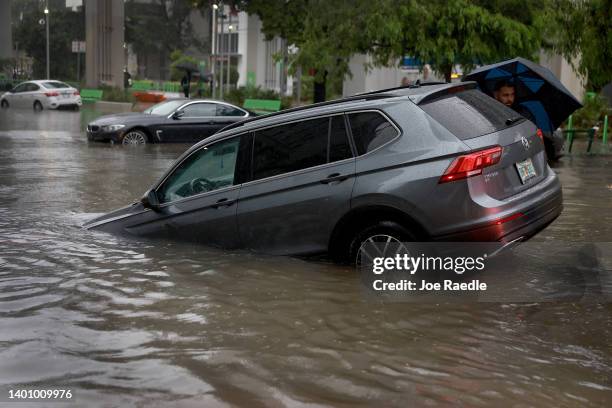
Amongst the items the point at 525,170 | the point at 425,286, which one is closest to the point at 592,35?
the point at 525,170

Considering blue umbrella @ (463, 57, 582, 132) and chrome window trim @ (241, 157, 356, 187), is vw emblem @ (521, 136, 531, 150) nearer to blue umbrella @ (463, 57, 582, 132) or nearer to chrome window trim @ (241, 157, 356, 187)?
chrome window trim @ (241, 157, 356, 187)

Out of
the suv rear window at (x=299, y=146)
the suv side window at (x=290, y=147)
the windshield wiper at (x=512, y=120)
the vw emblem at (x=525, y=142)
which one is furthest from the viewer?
the suv side window at (x=290, y=147)

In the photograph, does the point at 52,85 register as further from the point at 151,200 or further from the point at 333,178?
the point at 333,178

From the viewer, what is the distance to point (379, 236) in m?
7.41

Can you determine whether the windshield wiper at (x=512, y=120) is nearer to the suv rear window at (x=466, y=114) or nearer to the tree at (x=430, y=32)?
the suv rear window at (x=466, y=114)

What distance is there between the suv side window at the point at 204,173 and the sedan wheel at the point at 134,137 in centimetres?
1439

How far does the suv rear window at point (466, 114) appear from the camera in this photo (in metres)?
7.22

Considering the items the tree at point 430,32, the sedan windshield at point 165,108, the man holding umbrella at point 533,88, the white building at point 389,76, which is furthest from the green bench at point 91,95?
the man holding umbrella at point 533,88

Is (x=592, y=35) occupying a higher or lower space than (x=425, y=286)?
higher

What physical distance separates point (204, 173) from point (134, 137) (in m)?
14.9

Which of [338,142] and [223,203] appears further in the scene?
[223,203]

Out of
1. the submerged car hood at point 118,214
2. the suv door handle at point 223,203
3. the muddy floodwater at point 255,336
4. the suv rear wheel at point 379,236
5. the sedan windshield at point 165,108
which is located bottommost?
the muddy floodwater at point 255,336

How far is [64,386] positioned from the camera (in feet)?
16.1

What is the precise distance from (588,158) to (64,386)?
1835cm
